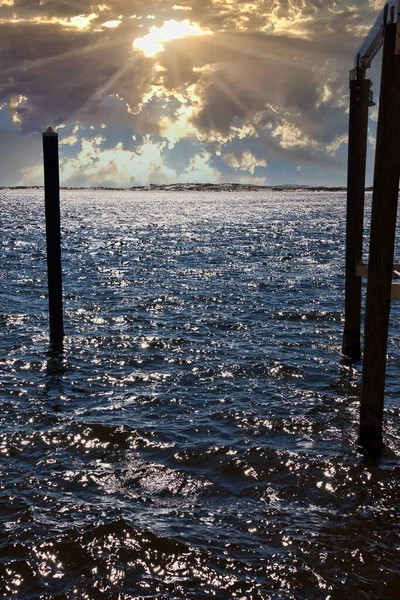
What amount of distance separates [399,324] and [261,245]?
24.3 meters

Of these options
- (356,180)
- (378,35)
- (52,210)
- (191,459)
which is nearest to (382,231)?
(378,35)

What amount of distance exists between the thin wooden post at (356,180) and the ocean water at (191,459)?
5.80 ft

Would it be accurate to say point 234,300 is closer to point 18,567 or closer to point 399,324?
point 399,324

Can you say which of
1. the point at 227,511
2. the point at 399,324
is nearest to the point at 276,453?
the point at 227,511

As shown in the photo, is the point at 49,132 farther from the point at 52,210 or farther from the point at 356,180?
the point at 356,180

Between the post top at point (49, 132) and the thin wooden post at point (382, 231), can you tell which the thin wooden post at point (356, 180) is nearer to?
the thin wooden post at point (382, 231)

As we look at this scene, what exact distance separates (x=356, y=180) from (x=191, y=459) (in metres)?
6.53

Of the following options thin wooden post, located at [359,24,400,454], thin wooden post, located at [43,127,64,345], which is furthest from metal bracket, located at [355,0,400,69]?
thin wooden post, located at [43,127,64,345]

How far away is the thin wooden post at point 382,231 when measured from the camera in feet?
27.9

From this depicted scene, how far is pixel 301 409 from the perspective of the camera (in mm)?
11820

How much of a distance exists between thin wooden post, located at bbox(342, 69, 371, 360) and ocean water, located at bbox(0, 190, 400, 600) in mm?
1767

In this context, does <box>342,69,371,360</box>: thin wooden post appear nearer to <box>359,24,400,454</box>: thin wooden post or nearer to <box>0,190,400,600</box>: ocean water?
<box>0,190,400,600</box>: ocean water

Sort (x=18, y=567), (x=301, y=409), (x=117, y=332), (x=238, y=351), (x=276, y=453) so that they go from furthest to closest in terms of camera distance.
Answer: (x=117, y=332) < (x=238, y=351) < (x=301, y=409) < (x=276, y=453) < (x=18, y=567)

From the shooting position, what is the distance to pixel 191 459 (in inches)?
388
